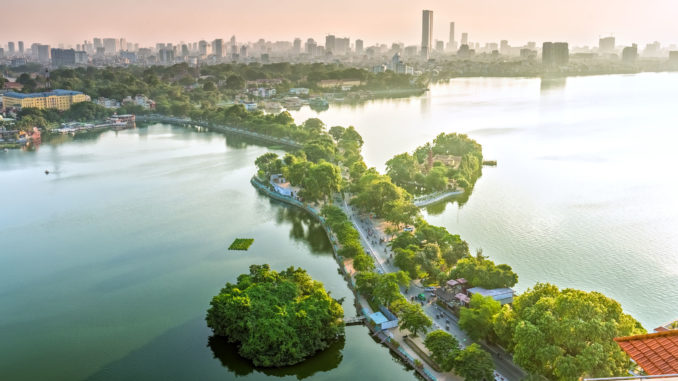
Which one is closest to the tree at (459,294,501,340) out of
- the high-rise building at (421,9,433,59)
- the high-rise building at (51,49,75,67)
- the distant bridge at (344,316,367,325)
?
the distant bridge at (344,316,367,325)

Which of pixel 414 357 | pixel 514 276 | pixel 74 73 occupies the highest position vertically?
pixel 74 73

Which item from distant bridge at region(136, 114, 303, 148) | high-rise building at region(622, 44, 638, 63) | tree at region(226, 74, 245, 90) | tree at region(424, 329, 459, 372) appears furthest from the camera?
high-rise building at region(622, 44, 638, 63)

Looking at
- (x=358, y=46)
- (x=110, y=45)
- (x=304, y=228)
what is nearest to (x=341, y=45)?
(x=358, y=46)

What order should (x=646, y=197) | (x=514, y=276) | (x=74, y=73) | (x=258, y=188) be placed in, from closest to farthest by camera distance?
1. (x=514, y=276)
2. (x=646, y=197)
3. (x=258, y=188)
4. (x=74, y=73)

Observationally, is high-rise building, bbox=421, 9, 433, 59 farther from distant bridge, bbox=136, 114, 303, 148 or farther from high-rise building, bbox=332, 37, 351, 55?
distant bridge, bbox=136, 114, 303, 148

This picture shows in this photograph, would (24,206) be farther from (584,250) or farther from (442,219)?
(584,250)

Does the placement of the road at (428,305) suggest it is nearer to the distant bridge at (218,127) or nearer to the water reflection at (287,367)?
the water reflection at (287,367)

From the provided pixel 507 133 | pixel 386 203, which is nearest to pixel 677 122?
pixel 507 133
